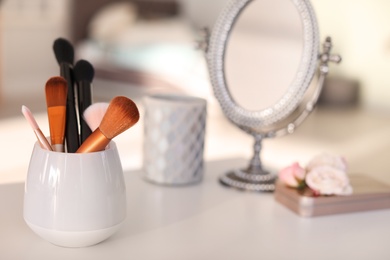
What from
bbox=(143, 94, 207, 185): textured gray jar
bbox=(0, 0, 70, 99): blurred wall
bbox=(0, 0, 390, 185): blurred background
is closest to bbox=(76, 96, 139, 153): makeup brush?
bbox=(143, 94, 207, 185): textured gray jar

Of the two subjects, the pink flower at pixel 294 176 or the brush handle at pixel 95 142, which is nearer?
the brush handle at pixel 95 142

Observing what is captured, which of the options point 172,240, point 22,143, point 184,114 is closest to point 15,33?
point 22,143

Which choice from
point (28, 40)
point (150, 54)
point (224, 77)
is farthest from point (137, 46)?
point (224, 77)

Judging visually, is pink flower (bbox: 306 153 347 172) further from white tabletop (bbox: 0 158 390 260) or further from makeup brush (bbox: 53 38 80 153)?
makeup brush (bbox: 53 38 80 153)

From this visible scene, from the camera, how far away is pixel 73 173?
2.20 ft

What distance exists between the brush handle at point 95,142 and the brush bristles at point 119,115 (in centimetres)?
1

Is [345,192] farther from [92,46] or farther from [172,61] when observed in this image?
[92,46]

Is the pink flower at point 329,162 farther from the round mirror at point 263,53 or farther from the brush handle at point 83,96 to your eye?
the brush handle at point 83,96

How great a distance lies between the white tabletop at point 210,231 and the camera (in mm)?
716

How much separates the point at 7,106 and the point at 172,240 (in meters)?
2.34

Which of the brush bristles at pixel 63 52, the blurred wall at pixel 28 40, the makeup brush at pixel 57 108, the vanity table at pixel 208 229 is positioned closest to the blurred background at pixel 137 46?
the blurred wall at pixel 28 40

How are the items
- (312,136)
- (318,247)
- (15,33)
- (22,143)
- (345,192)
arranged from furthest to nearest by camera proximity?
1. (15,33)
2. (312,136)
3. (22,143)
4. (345,192)
5. (318,247)

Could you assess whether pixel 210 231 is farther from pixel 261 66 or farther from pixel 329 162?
pixel 261 66

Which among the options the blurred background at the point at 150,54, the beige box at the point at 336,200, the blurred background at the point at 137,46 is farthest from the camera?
the blurred background at the point at 137,46
